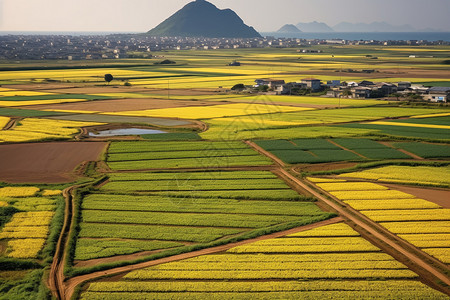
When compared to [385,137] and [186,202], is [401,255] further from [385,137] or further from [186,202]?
[385,137]

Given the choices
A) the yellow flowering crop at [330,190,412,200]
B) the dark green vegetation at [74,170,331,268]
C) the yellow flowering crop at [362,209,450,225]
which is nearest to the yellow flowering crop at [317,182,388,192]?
the yellow flowering crop at [330,190,412,200]

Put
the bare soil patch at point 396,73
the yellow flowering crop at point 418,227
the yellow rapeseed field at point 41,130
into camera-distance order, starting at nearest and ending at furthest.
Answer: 1. the yellow flowering crop at point 418,227
2. the yellow rapeseed field at point 41,130
3. the bare soil patch at point 396,73

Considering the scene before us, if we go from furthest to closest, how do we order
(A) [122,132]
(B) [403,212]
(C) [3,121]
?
(C) [3,121] → (A) [122,132] → (B) [403,212]

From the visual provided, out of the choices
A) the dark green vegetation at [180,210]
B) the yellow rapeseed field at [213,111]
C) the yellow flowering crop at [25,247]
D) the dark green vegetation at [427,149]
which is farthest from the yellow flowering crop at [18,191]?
the yellow rapeseed field at [213,111]

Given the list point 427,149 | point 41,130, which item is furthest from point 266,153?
point 41,130

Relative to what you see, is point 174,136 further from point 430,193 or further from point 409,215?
point 409,215

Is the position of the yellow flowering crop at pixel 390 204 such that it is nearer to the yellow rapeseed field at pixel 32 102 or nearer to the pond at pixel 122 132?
the pond at pixel 122 132

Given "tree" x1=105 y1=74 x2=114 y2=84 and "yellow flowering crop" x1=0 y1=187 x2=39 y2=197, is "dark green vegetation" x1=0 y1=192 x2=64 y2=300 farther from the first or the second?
"tree" x1=105 y1=74 x2=114 y2=84
